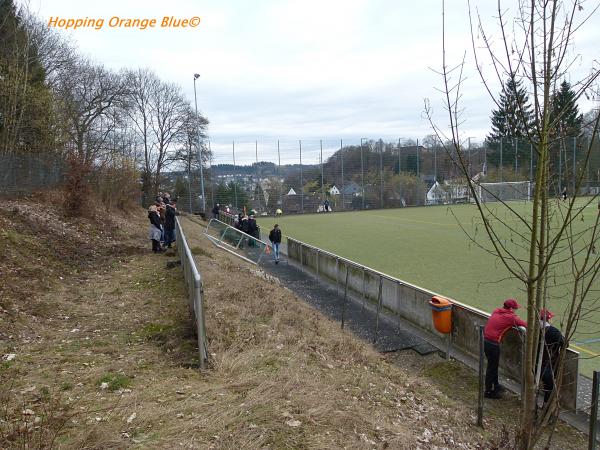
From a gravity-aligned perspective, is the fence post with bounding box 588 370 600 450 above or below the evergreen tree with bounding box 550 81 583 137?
below

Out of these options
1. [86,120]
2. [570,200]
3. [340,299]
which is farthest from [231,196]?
[570,200]

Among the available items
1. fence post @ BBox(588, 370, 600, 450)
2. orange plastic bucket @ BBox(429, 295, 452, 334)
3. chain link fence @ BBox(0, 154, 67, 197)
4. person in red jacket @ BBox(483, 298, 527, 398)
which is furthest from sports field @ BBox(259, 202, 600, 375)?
chain link fence @ BBox(0, 154, 67, 197)

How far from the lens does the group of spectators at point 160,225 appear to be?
13.2 metres

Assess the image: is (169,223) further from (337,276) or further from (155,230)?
(337,276)

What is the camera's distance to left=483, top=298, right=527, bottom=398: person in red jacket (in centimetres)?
611

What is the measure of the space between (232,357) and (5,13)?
2504cm

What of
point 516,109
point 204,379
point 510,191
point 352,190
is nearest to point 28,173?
point 204,379

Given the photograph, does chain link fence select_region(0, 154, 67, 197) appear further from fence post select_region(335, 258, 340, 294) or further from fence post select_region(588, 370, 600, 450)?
fence post select_region(588, 370, 600, 450)

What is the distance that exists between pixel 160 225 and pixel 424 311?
8.48 metres

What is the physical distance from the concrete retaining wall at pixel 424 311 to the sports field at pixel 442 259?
583 mm

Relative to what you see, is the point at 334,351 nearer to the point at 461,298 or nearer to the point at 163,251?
the point at 461,298

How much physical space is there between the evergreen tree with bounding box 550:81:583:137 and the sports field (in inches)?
36.7

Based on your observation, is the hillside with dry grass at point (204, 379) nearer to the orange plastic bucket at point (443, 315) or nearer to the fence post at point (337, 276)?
the orange plastic bucket at point (443, 315)

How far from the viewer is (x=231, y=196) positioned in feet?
161
